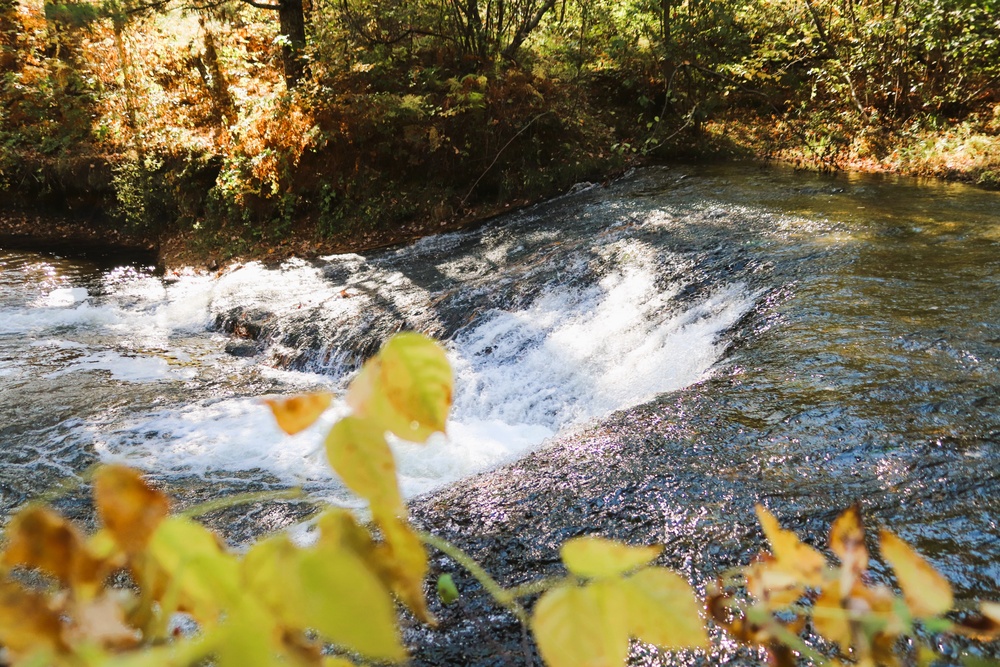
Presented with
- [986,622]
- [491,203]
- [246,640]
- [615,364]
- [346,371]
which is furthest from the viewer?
[491,203]

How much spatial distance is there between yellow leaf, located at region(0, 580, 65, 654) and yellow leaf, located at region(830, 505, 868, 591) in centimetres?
54

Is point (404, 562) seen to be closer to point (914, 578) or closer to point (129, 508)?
point (129, 508)

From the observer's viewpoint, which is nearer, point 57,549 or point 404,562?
point 57,549

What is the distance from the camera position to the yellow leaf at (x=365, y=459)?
455 mm

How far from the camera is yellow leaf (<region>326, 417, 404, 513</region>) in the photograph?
455 millimetres

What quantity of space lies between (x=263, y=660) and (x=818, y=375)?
13.8ft

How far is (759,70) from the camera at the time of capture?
13148 mm

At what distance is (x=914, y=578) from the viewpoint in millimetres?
532

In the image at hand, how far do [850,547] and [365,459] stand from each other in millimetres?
409

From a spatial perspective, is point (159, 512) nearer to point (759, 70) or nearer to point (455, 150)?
point (455, 150)

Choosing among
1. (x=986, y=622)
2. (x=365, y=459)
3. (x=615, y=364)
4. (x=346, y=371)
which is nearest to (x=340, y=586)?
(x=365, y=459)

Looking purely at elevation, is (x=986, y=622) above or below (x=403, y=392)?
below

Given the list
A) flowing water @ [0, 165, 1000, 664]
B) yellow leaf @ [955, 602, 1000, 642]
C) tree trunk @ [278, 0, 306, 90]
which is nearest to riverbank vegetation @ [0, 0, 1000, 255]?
tree trunk @ [278, 0, 306, 90]

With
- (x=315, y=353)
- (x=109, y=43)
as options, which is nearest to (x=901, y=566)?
(x=315, y=353)
